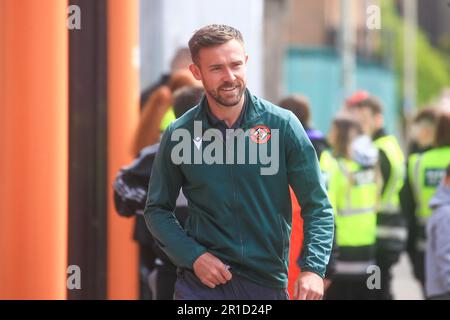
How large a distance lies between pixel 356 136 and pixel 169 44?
5.15 feet

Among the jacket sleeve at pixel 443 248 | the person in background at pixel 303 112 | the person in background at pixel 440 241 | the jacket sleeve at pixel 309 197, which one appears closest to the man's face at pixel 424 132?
the person in background at pixel 303 112

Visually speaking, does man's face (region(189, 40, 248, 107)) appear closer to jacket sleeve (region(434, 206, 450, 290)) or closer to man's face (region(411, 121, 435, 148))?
jacket sleeve (region(434, 206, 450, 290))

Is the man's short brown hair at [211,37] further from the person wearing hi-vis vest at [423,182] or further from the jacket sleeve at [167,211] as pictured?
the person wearing hi-vis vest at [423,182]

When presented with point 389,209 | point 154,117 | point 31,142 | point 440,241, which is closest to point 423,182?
point 389,209

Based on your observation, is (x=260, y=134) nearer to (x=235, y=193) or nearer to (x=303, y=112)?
(x=235, y=193)

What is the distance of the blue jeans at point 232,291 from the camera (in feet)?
13.8

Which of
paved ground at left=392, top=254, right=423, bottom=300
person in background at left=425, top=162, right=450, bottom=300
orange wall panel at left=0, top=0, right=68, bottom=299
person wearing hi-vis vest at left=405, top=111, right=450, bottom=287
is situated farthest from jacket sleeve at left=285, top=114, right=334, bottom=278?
paved ground at left=392, top=254, right=423, bottom=300

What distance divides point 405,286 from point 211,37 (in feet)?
32.6

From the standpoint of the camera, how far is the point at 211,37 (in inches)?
162

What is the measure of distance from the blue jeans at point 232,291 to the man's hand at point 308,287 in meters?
0.15

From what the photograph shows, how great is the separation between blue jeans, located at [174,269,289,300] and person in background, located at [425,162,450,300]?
2.13 metres
